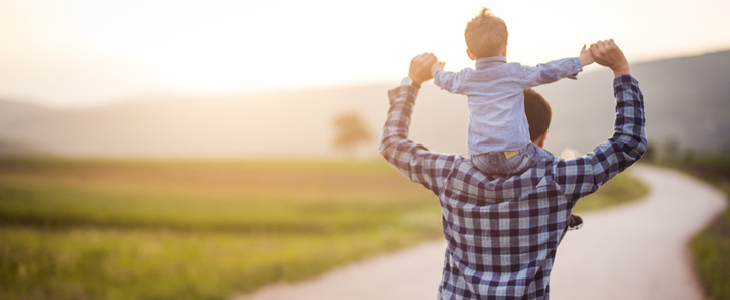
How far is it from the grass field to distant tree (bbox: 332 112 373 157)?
2934cm

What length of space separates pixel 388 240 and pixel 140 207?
45.5ft

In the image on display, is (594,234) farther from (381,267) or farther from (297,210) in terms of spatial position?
(297,210)

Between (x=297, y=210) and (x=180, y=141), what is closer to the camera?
(x=297, y=210)

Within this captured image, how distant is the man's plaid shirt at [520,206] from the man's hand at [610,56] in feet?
0.09

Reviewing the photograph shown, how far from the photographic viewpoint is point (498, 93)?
132 cm

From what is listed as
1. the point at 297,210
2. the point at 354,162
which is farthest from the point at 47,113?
the point at 297,210

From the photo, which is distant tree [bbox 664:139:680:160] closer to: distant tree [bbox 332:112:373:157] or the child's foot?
the child's foot

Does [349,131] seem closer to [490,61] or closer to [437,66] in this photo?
[437,66]

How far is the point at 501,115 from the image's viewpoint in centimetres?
→ 131

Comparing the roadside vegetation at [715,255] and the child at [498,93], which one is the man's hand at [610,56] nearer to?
the child at [498,93]

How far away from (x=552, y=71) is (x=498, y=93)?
16 centimetres

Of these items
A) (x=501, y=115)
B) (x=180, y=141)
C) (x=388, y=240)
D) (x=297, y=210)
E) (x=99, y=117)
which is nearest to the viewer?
(x=501, y=115)

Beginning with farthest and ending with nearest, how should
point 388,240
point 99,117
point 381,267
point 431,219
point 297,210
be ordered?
1. point 99,117
2. point 297,210
3. point 431,219
4. point 388,240
5. point 381,267

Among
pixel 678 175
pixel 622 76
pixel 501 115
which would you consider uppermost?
pixel 622 76
